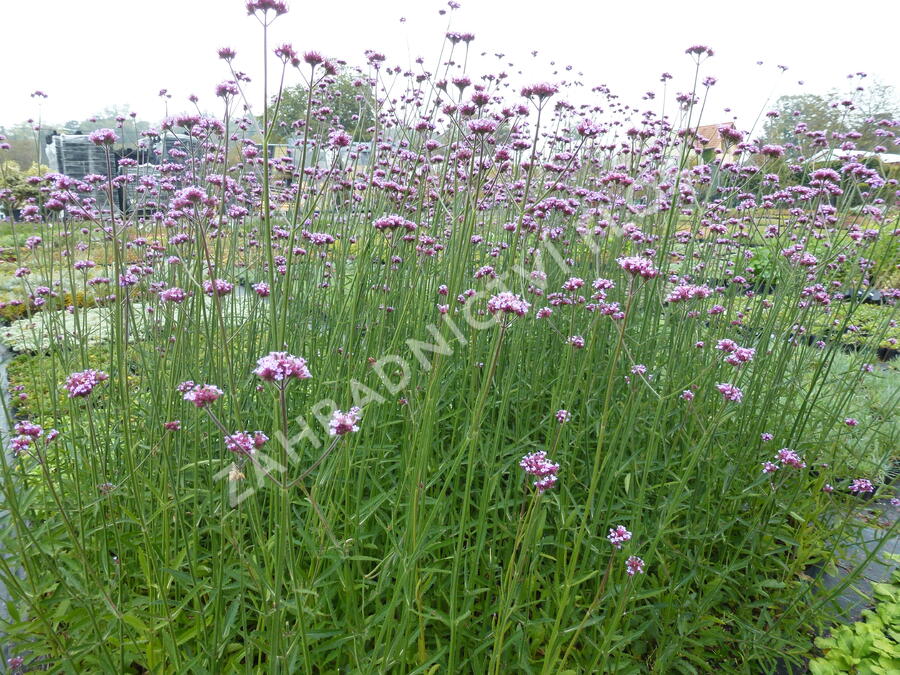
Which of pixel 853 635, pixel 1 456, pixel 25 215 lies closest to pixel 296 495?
pixel 1 456

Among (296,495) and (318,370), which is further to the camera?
(318,370)

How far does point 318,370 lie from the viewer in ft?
8.74

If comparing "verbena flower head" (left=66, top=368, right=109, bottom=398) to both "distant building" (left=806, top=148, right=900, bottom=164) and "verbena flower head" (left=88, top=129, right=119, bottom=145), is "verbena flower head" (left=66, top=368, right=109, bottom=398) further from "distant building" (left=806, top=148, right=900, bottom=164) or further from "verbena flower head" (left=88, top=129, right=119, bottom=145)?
"distant building" (left=806, top=148, right=900, bottom=164)

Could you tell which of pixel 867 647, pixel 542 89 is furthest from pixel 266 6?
pixel 867 647

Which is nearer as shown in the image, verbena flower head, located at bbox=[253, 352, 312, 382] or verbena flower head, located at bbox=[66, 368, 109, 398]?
verbena flower head, located at bbox=[253, 352, 312, 382]

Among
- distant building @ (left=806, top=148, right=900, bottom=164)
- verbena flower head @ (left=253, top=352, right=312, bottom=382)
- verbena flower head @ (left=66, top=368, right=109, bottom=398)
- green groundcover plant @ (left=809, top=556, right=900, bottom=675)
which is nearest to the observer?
verbena flower head @ (left=253, top=352, right=312, bottom=382)

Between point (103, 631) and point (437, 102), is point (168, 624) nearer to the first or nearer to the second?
point (103, 631)

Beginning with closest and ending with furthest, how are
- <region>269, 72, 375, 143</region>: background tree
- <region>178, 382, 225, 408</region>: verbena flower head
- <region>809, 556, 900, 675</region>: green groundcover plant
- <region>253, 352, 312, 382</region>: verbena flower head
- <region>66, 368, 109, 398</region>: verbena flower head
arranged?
<region>253, 352, 312, 382</region>: verbena flower head, <region>178, 382, 225, 408</region>: verbena flower head, <region>66, 368, 109, 398</region>: verbena flower head, <region>809, 556, 900, 675</region>: green groundcover plant, <region>269, 72, 375, 143</region>: background tree

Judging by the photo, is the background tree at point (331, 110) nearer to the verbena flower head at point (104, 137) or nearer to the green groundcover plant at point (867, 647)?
the verbena flower head at point (104, 137)

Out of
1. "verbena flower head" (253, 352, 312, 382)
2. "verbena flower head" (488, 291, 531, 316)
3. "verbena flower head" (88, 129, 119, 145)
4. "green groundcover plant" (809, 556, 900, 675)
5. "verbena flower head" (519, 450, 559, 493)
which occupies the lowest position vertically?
"green groundcover plant" (809, 556, 900, 675)

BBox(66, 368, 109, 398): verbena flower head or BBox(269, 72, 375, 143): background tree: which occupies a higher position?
BBox(269, 72, 375, 143): background tree

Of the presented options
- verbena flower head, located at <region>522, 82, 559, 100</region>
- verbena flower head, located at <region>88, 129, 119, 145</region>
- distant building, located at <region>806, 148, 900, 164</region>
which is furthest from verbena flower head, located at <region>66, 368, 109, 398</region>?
distant building, located at <region>806, 148, 900, 164</region>

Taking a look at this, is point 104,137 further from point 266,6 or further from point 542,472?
point 542,472

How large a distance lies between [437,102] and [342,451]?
7.35 feet
